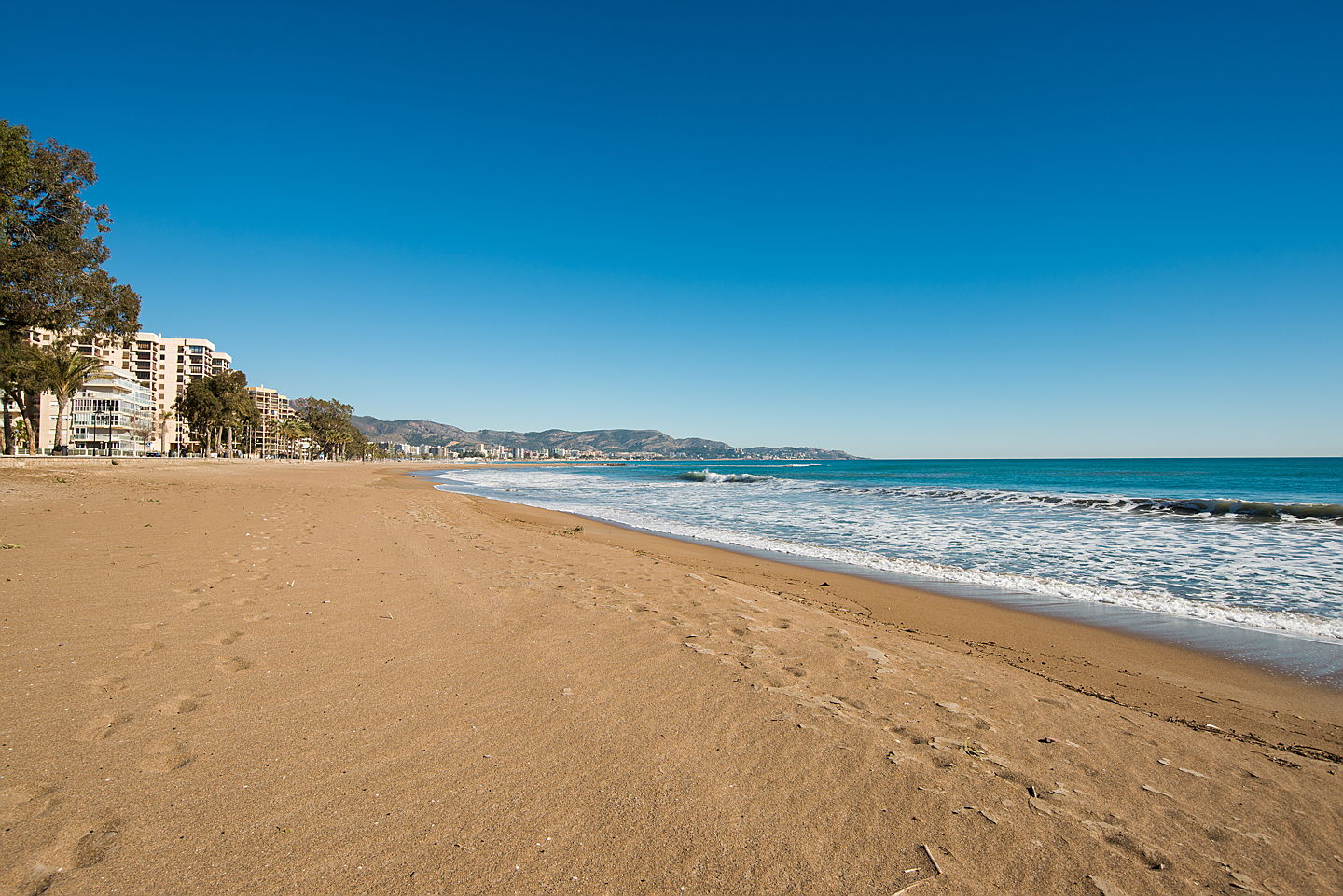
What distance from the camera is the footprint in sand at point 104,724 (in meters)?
2.95

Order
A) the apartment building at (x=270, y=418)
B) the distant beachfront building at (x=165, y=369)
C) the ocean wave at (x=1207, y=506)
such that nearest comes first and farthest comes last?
the ocean wave at (x=1207, y=506) < the distant beachfront building at (x=165, y=369) < the apartment building at (x=270, y=418)

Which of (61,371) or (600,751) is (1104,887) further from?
(61,371)

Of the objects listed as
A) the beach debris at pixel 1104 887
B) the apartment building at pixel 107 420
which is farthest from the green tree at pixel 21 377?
the apartment building at pixel 107 420

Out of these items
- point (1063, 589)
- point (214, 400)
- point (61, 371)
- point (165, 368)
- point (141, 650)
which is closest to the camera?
point (141, 650)

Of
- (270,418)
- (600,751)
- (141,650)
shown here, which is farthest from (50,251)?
(270,418)

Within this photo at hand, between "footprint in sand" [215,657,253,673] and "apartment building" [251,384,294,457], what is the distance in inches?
5819

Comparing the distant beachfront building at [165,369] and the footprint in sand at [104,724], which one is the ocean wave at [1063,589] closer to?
the footprint in sand at [104,724]

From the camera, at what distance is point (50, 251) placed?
17984 millimetres

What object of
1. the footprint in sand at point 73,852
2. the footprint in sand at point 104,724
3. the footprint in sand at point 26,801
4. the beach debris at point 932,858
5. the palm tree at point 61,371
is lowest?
the beach debris at point 932,858

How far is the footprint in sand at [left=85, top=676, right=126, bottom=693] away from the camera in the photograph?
3.47 meters

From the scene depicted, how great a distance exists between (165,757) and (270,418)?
17382cm

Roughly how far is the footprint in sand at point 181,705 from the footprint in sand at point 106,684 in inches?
14.9

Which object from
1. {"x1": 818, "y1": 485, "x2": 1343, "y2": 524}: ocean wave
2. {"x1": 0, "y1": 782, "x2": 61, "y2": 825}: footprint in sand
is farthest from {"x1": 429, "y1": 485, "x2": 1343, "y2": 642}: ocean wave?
{"x1": 818, "y1": 485, "x2": 1343, "y2": 524}: ocean wave

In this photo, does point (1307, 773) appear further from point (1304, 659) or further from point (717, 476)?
point (717, 476)
